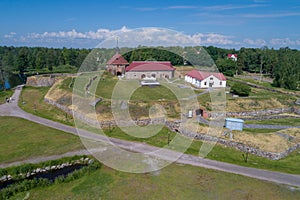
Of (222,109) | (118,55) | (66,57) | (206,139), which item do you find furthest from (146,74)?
(66,57)

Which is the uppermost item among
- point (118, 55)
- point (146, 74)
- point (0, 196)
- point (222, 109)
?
point (118, 55)

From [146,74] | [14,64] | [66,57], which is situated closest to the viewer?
[146,74]

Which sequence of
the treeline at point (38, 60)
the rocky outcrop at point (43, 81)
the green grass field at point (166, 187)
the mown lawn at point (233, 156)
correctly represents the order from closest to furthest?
1. the green grass field at point (166, 187)
2. the mown lawn at point (233, 156)
3. the rocky outcrop at point (43, 81)
4. the treeline at point (38, 60)

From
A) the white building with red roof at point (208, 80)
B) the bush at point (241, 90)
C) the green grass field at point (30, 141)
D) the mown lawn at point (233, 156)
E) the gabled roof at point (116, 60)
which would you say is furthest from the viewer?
the gabled roof at point (116, 60)

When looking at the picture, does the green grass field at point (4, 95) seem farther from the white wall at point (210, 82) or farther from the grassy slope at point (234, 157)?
the white wall at point (210, 82)

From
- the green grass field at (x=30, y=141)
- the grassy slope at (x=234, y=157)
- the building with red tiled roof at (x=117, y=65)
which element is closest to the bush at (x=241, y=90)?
the grassy slope at (x=234, y=157)

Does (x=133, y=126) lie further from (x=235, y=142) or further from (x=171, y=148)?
(x=235, y=142)

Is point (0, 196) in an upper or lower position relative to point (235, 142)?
lower

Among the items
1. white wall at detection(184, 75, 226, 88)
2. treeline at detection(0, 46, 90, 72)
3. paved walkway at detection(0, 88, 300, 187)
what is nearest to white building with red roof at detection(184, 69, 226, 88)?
white wall at detection(184, 75, 226, 88)
